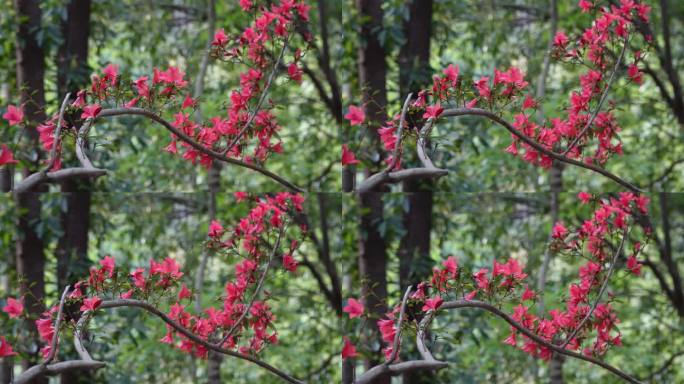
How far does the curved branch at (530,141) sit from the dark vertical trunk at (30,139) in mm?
1508

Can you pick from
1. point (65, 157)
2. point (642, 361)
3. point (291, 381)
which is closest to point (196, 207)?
point (65, 157)

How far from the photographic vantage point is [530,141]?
11.9 feet

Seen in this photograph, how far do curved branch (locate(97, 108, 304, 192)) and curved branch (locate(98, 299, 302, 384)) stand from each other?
591mm

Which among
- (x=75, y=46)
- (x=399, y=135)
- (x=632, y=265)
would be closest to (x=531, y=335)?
(x=632, y=265)

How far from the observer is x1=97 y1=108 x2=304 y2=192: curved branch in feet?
11.3

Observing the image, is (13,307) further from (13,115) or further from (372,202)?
(372,202)

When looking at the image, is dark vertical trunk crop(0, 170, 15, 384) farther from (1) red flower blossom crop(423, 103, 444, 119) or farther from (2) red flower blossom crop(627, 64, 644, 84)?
(2) red flower blossom crop(627, 64, 644, 84)

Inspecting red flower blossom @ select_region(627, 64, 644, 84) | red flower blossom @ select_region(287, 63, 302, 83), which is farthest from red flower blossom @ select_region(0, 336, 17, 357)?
red flower blossom @ select_region(627, 64, 644, 84)

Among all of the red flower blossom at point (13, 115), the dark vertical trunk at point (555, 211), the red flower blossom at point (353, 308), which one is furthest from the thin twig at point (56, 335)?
the dark vertical trunk at point (555, 211)

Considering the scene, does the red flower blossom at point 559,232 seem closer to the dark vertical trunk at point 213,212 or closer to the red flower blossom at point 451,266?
the red flower blossom at point 451,266

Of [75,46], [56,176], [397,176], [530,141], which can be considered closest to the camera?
[56,176]

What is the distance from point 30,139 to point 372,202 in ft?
4.24

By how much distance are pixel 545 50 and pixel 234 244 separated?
1385mm

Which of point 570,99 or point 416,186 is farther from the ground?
point 570,99
